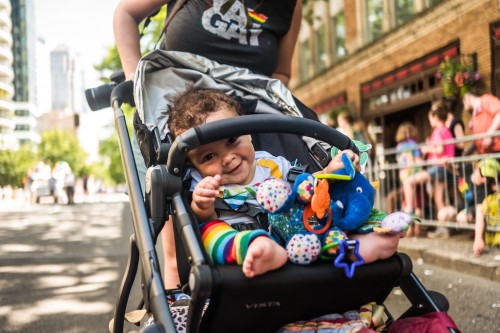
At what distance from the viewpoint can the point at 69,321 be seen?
3.50m

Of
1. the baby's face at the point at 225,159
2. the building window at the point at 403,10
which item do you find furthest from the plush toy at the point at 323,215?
the building window at the point at 403,10

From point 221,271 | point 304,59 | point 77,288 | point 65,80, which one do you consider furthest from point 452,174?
point 65,80

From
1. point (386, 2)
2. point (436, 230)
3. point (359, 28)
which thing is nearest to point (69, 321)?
point (436, 230)

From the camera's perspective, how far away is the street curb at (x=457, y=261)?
493 centimetres

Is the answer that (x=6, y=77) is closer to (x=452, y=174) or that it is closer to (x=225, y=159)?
(x=452, y=174)

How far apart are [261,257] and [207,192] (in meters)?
0.34

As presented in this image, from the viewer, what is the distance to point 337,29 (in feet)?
63.1

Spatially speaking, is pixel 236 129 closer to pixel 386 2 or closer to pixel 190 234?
pixel 190 234

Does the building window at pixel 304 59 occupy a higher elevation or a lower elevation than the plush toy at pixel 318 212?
higher

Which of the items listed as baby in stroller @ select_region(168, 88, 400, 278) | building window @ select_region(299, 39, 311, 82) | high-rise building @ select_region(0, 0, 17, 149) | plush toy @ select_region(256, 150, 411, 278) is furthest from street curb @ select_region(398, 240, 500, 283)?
high-rise building @ select_region(0, 0, 17, 149)

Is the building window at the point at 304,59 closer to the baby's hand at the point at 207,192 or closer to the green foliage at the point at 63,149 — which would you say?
the baby's hand at the point at 207,192

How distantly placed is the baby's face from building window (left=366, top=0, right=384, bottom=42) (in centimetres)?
1427

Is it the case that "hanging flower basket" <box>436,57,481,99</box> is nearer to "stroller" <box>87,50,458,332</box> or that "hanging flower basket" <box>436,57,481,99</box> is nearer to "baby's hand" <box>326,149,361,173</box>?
"stroller" <box>87,50,458,332</box>

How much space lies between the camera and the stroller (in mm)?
1586
